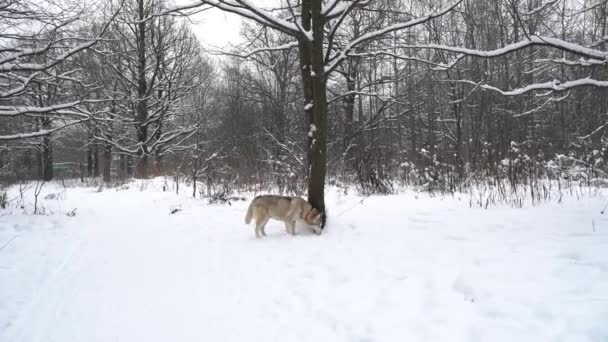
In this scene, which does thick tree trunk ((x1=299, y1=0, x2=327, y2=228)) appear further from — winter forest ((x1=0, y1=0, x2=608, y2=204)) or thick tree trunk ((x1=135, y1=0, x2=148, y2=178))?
thick tree trunk ((x1=135, y1=0, x2=148, y2=178))

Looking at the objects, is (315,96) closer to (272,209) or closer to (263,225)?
(272,209)

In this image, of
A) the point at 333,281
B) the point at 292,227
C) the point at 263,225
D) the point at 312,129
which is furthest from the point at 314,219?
the point at 333,281

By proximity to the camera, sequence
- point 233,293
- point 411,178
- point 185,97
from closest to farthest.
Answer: point 233,293 < point 411,178 < point 185,97

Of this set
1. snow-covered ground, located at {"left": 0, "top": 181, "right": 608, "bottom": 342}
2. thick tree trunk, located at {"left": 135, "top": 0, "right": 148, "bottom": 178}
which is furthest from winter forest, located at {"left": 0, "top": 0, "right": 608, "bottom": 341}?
thick tree trunk, located at {"left": 135, "top": 0, "right": 148, "bottom": 178}

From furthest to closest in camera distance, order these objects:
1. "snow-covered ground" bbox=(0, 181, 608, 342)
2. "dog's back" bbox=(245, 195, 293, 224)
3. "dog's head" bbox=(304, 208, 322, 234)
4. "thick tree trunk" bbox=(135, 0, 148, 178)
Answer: "thick tree trunk" bbox=(135, 0, 148, 178), "dog's back" bbox=(245, 195, 293, 224), "dog's head" bbox=(304, 208, 322, 234), "snow-covered ground" bbox=(0, 181, 608, 342)

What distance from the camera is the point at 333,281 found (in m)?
3.70

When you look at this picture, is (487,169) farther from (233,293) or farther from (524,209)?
(233,293)

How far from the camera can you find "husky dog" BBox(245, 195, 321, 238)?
5.82m

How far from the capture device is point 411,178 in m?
11.4

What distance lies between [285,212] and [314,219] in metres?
0.54

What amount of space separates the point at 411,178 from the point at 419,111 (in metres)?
11.6

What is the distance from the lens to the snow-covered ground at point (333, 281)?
264cm

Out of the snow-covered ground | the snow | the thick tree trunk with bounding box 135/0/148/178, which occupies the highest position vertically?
the thick tree trunk with bounding box 135/0/148/178

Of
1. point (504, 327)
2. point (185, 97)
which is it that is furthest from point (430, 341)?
point (185, 97)
